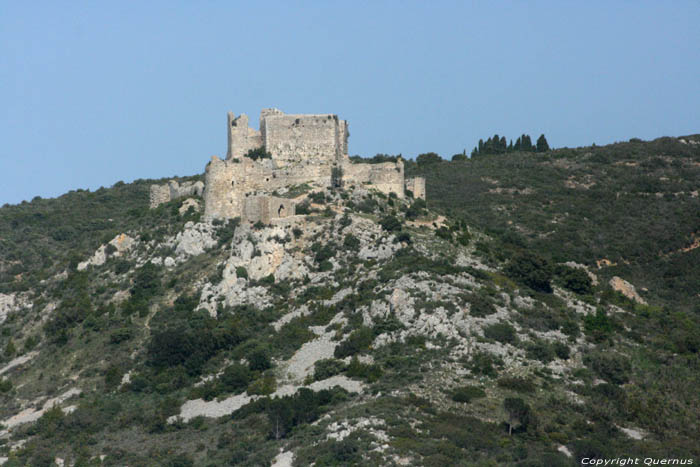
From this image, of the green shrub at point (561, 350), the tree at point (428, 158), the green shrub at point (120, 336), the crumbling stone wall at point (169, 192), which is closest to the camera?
the green shrub at point (561, 350)

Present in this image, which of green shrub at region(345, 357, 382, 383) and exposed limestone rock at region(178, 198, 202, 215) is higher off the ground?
exposed limestone rock at region(178, 198, 202, 215)

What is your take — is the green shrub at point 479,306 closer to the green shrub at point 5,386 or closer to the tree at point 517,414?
the tree at point 517,414

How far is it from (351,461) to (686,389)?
19468mm

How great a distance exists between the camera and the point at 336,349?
186 feet

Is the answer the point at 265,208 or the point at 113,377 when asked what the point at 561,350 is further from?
the point at 113,377

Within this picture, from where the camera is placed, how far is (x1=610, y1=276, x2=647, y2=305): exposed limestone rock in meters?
71.4

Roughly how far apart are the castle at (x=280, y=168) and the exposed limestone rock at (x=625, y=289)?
13.4 metres

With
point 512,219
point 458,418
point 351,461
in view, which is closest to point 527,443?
point 458,418

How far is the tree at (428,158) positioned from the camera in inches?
4414

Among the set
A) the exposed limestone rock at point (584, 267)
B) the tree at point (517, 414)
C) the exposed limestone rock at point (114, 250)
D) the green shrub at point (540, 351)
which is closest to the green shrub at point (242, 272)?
the exposed limestone rock at point (114, 250)

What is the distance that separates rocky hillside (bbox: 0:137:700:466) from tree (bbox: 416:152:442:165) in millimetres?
36456

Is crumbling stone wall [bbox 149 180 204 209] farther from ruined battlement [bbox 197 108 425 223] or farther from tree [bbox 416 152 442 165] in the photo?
tree [bbox 416 152 442 165]

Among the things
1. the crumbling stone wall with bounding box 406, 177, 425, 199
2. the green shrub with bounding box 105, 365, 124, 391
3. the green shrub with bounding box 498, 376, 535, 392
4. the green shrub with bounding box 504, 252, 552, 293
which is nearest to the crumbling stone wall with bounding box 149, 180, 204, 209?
the crumbling stone wall with bounding box 406, 177, 425, 199

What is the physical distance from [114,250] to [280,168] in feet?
38.2
